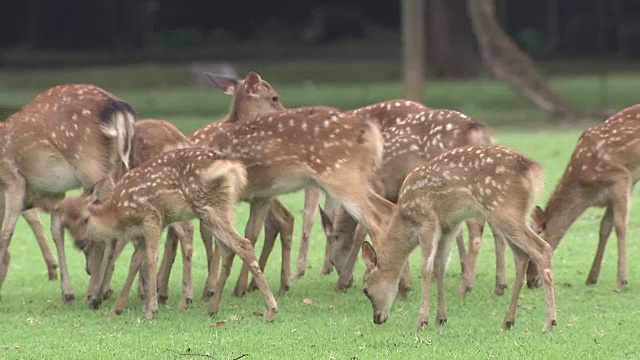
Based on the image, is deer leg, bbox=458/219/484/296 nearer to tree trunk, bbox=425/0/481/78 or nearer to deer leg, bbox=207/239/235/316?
deer leg, bbox=207/239/235/316

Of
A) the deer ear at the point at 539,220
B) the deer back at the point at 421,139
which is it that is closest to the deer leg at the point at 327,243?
the deer back at the point at 421,139

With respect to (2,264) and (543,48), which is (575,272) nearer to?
(2,264)

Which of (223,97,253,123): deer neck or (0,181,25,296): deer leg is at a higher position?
(223,97,253,123): deer neck

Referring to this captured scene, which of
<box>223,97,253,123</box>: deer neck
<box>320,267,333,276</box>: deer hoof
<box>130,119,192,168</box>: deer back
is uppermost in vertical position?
<box>223,97,253,123</box>: deer neck

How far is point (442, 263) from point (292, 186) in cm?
127

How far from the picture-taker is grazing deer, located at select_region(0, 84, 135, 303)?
1002 centimetres

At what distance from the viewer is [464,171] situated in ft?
28.6

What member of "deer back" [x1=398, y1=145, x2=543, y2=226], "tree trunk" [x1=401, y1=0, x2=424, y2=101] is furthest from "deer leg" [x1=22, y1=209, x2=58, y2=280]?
"tree trunk" [x1=401, y1=0, x2=424, y2=101]

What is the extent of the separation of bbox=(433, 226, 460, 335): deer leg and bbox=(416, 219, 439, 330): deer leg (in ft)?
0.41

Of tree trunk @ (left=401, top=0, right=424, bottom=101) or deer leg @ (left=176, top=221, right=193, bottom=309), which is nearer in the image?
deer leg @ (left=176, top=221, right=193, bottom=309)

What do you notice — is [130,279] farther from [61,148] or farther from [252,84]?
[252,84]

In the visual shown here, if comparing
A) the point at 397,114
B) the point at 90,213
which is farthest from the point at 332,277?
the point at 90,213

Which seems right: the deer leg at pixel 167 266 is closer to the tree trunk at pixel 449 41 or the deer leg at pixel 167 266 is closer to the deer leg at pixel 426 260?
the deer leg at pixel 426 260

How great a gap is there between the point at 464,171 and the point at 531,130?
13672 mm
